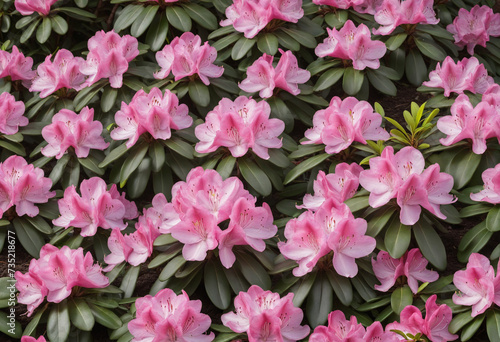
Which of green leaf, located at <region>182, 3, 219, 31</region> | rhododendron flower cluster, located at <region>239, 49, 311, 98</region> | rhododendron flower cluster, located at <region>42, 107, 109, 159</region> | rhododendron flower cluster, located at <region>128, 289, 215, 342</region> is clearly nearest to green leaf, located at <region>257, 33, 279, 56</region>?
rhododendron flower cluster, located at <region>239, 49, 311, 98</region>

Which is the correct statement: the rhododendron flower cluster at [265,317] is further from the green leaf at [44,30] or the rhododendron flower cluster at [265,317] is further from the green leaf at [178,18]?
the green leaf at [44,30]

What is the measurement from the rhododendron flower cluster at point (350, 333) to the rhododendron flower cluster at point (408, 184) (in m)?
0.37

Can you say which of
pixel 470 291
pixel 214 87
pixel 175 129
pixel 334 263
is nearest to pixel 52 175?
pixel 175 129

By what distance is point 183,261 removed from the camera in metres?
2.47

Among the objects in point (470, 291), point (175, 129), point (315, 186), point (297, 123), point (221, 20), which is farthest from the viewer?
point (221, 20)

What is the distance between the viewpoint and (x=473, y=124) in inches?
103

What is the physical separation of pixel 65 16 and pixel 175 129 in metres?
1.33

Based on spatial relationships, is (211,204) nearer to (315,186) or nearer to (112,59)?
(315,186)

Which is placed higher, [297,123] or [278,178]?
[278,178]

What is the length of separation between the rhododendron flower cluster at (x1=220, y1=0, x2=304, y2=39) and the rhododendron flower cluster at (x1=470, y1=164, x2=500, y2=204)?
A: 122 cm

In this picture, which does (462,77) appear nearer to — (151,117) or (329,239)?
(329,239)

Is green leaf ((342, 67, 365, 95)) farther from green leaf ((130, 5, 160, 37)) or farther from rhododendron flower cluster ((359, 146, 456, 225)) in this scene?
green leaf ((130, 5, 160, 37))

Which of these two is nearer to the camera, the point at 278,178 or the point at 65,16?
the point at 278,178

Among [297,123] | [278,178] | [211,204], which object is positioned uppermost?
[211,204]
